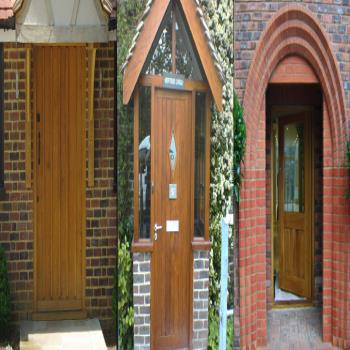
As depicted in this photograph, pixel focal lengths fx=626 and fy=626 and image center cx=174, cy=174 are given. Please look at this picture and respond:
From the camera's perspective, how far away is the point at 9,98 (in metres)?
7.47

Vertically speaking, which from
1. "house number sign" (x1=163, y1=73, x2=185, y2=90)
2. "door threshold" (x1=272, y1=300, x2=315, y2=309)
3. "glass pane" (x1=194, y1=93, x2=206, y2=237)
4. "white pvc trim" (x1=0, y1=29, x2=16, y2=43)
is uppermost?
"white pvc trim" (x1=0, y1=29, x2=16, y2=43)

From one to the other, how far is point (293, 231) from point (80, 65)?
12.1 feet

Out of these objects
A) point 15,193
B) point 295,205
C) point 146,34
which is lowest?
point 295,205

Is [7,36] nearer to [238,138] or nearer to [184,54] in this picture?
[184,54]

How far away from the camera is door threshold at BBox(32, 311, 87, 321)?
746cm

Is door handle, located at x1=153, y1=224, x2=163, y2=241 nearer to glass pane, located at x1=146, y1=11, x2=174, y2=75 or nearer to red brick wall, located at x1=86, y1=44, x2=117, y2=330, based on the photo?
glass pane, located at x1=146, y1=11, x2=174, y2=75

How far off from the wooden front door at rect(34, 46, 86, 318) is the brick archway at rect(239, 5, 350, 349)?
6.71 ft

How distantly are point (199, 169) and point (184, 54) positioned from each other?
99 centimetres

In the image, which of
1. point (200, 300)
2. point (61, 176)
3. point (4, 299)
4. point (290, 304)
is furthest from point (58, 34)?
point (290, 304)

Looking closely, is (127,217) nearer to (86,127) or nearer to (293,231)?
(86,127)

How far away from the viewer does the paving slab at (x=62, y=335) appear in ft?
21.5

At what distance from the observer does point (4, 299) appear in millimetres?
7125

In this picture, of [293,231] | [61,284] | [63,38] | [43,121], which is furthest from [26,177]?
[293,231]

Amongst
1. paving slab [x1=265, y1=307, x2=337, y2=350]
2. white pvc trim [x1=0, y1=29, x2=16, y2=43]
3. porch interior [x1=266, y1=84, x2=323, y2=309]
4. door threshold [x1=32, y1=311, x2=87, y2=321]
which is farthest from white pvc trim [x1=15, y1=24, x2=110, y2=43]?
paving slab [x1=265, y1=307, x2=337, y2=350]
